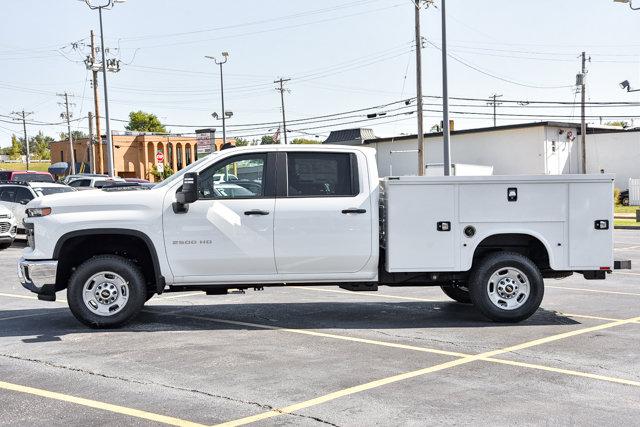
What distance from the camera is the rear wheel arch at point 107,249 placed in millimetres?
8500

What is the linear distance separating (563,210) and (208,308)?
186 inches

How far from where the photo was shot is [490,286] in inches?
349

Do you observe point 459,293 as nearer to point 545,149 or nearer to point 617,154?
point 545,149

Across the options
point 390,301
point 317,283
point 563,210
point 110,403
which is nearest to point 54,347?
point 110,403

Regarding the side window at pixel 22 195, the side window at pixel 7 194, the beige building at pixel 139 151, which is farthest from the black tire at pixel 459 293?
the beige building at pixel 139 151

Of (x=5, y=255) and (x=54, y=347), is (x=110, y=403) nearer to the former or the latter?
(x=54, y=347)

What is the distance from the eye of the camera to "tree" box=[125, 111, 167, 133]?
129500 millimetres

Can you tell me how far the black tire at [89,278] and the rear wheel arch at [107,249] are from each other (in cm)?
25

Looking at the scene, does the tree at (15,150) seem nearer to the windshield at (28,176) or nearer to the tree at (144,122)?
the tree at (144,122)

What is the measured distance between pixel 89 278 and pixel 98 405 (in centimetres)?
313

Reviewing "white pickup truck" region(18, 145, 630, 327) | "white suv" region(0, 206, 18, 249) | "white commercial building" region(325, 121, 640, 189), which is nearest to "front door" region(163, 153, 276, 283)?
"white pickup truck" region(18, 145, 630, 327)

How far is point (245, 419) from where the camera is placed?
5.32 metres

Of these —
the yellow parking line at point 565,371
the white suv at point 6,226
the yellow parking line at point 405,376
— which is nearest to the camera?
the yellow parking line at point 405,376

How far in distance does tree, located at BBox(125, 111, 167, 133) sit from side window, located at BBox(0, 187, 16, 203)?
109252 mm
